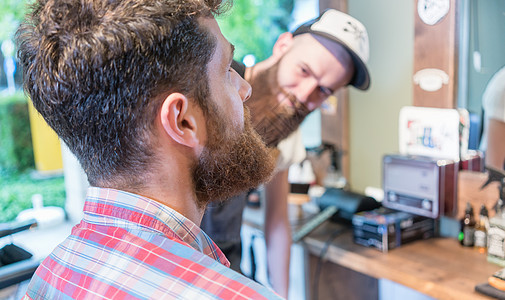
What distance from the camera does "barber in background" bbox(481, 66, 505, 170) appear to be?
182 cm

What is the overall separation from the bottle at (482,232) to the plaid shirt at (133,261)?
137 centimetres

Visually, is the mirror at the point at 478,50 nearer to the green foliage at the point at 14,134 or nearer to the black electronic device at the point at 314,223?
the black electronic device at the point at 314,223

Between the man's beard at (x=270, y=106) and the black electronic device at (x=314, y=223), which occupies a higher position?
the man's beard at (x=270, y=106)

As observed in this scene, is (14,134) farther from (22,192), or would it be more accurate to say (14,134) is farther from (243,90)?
(243,90)

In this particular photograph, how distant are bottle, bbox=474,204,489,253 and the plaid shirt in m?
1.37

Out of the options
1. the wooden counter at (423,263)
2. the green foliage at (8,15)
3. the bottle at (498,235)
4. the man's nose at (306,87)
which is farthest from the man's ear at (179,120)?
the green foliage at (8,15)

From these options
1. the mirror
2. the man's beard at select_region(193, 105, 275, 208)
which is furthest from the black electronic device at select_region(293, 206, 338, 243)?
the man's beard at select_region(193, 105, 275, 208)

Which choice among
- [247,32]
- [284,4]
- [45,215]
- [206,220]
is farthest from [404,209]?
[45,215]

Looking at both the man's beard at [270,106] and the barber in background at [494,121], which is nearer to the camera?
the man's beard at [270,106]

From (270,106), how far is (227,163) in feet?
2.67

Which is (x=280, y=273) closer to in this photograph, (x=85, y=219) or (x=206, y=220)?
(x=206, y=220)

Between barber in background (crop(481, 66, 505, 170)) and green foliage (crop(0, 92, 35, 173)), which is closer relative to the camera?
barber in background (crop(481, 66, 505, 170))

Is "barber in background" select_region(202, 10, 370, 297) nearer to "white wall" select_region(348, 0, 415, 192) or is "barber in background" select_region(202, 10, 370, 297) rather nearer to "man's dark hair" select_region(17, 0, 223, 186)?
"white wall" select_region(348, 0, 415, 192)

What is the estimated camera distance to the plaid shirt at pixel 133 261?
68 centimetres
